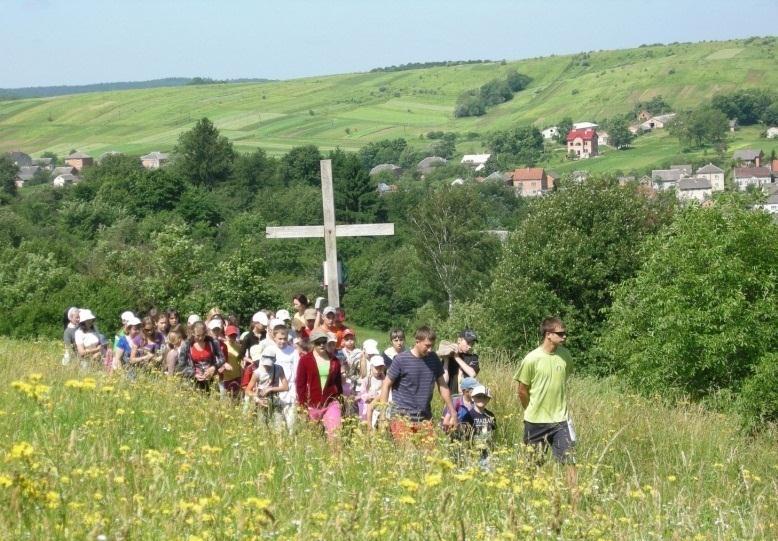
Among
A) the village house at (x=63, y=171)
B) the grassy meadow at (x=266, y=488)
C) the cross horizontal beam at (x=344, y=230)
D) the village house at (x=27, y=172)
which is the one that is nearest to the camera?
the grassy meadow at (x=266, y=488)

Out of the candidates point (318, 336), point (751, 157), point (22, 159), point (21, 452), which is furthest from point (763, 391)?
point (22, 159)

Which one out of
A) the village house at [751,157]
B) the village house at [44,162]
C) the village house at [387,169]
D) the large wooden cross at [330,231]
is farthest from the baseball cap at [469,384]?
the village house at [44,162]

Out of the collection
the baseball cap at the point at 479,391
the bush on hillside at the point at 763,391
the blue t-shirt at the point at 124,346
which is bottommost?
the bush on hillside at the point at 763,391

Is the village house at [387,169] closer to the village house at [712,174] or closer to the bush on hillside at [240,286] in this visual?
the village house at [712,174]

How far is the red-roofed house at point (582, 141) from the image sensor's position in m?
189

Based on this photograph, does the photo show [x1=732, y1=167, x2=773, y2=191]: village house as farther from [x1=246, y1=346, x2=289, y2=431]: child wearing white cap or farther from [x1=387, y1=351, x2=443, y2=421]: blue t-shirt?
[x1=387, y1=351, x2=443, y2=421]: blue t-shirt

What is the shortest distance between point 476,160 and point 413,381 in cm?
18160

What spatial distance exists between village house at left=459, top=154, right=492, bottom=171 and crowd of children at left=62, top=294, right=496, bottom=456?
168 m

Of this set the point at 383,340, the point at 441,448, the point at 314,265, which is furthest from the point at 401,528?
the point at 314,265

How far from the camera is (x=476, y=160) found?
189125 mm

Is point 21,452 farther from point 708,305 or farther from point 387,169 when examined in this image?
point 387,169

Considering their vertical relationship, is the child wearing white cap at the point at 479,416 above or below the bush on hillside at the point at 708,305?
above

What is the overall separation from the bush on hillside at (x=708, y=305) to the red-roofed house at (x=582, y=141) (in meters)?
160

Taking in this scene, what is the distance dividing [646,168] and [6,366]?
524 feet
